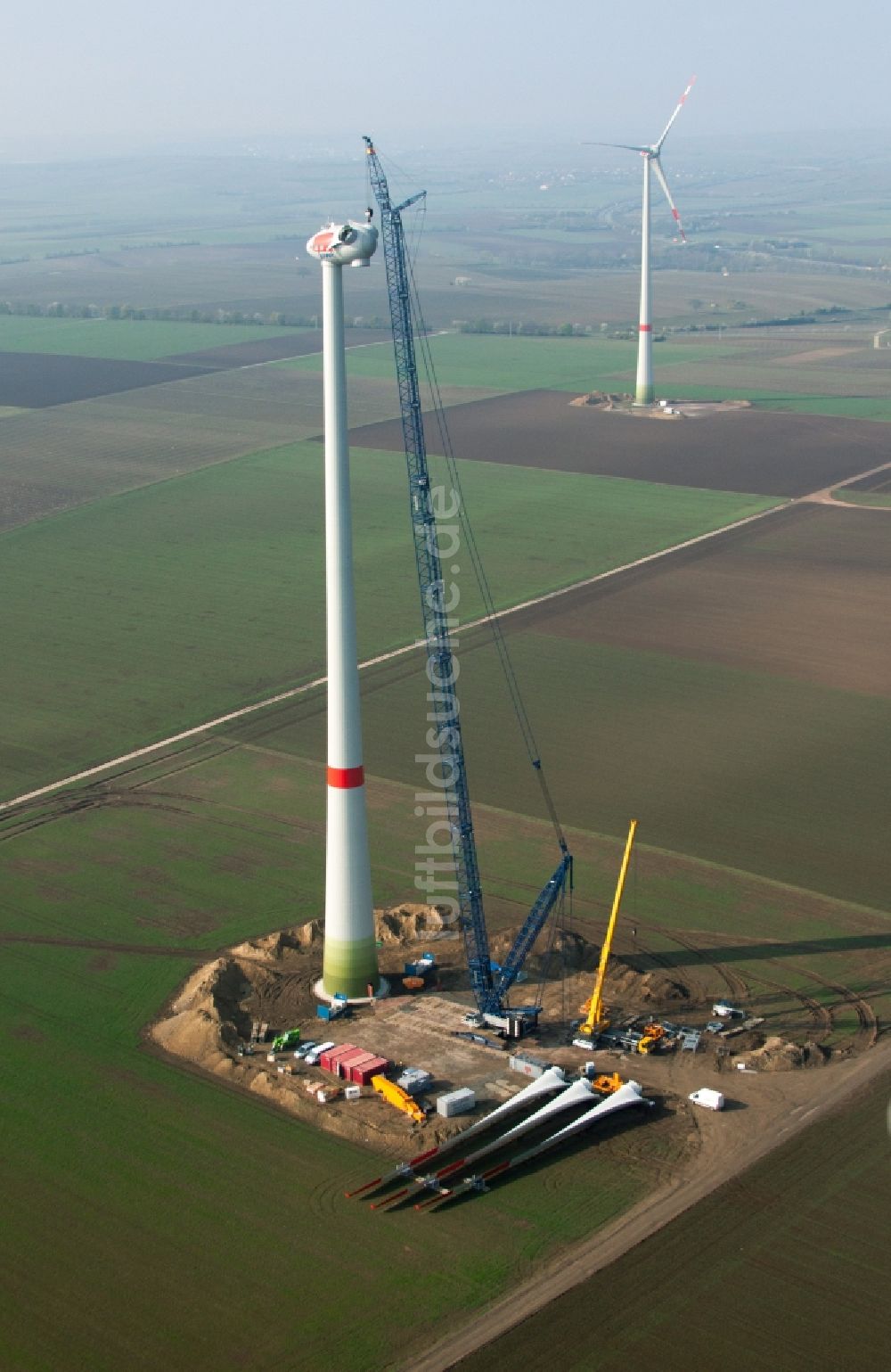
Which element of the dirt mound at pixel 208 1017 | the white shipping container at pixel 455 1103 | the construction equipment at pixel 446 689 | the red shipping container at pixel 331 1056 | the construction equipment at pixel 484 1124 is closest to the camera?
the construction equipment at pixel 484 1124

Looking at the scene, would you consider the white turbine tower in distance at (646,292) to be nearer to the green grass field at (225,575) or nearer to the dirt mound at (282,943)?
the green grass field at (225,575)

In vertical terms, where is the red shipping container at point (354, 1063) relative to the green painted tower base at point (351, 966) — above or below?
below

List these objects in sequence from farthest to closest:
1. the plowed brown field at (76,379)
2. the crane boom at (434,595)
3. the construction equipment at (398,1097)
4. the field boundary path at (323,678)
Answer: the plowed brown field at (76,379)
the field boundary path at (323,678)
the crane boom at (434,595)
the construction equipment at (398,1097)

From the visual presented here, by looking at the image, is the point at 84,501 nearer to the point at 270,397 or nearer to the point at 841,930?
the point at 270,397

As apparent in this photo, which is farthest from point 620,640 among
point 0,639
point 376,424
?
point 376,424

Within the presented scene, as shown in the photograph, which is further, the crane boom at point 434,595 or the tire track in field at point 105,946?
the tire track in field at point 105,946

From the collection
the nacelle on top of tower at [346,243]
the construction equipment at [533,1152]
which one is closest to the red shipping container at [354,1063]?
the construction equipment at [533,1152]

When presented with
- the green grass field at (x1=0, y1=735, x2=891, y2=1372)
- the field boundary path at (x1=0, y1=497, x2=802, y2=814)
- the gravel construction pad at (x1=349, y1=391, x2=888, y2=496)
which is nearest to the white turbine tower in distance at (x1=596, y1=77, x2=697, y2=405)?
the gravel construction pad at (x1=349, y1=391, x2=888, y2=496)

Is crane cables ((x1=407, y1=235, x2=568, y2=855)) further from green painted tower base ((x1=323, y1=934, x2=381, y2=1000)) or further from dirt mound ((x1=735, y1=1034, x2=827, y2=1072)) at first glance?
dirt mound ((x1=735, y1=1034, x2=827, y2=1072))
